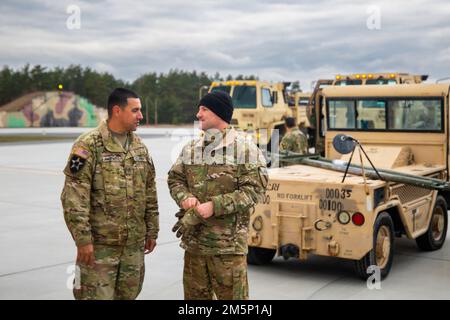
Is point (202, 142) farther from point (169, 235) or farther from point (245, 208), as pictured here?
point (169, 235)

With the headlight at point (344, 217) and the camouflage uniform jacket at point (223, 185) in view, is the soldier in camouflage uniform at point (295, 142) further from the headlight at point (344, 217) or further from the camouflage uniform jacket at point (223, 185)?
the camouflage uniform jacket at point (223, 185)

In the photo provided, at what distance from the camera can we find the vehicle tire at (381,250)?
6.05 m

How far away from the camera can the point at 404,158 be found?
7664mm

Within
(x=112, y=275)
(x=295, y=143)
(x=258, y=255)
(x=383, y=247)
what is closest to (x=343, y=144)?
(x=383, y=247)

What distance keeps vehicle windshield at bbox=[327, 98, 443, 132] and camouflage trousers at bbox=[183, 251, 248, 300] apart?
179 inches

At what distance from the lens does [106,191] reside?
149 inches

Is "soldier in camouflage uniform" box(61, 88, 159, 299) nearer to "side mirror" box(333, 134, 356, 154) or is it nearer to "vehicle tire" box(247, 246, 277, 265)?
"side mirror" box(333, 134, 356, 154)

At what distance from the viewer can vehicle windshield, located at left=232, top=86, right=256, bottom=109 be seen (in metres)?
18.1

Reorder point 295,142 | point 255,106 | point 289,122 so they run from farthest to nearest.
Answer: point 255,106 → point 289,122 → point 295,142

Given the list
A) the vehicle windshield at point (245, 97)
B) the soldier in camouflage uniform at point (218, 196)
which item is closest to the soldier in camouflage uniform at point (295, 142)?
the soldier in camouflage uniform at point (218, 196)

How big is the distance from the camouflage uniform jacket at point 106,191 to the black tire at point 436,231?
15.0 feet

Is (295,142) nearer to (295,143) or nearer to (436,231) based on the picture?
(295,143)

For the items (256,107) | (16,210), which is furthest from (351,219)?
(256,107)

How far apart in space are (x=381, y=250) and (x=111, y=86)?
271 ft
